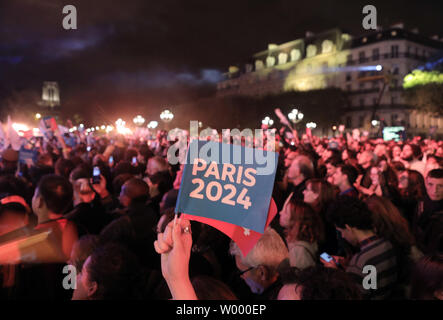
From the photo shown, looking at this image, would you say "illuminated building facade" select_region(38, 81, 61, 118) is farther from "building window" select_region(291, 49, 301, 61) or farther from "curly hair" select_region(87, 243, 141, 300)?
"curly hair" select_region(87, 243, 141, 300)

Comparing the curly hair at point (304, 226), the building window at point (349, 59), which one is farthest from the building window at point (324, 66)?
the curly hair at point (304, 226)

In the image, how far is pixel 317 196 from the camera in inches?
164

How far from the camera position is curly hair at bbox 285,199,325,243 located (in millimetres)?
2969

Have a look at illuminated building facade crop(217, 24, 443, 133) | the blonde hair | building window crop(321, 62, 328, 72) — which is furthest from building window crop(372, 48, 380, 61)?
the blonde hair

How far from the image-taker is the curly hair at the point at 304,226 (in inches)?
117

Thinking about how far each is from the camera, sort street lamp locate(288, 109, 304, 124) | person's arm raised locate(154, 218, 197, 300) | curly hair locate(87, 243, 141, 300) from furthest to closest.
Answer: street lamp locate(288, 109, 304, 124) < curly hair locate(87, 243, 141, 300) < person's arm raised locate(154, 218, 197, 300)

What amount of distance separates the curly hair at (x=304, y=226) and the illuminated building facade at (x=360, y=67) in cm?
4822

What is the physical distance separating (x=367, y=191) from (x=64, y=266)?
469 centimetres

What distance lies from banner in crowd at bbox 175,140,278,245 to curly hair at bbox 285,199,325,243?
1.31 metres

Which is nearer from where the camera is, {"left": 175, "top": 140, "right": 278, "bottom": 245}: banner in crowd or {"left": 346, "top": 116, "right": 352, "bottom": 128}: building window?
{"left": 175, "top": 140, "right": 278, "bottom": 245}: banner in crowd

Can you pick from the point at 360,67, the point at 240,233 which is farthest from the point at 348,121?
the point at 240,233

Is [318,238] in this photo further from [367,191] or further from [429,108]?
[429,108]

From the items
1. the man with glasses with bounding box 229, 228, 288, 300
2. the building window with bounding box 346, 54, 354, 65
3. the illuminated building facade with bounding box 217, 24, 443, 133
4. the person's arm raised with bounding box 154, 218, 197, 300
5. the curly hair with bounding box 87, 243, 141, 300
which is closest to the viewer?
the person's arm raised with bounding box 154, 218, 197, 300
